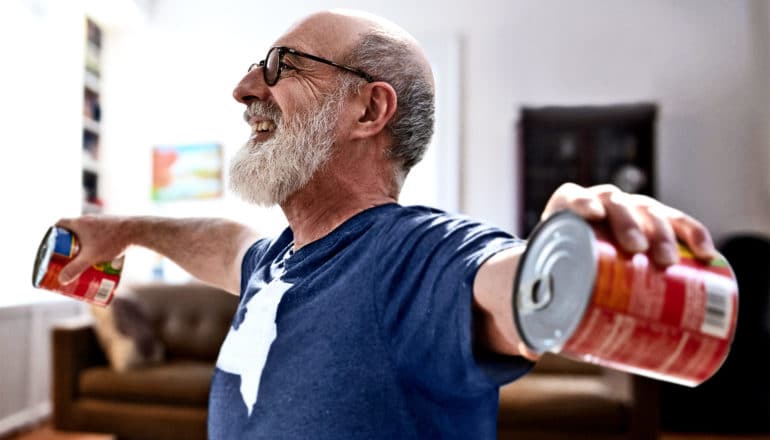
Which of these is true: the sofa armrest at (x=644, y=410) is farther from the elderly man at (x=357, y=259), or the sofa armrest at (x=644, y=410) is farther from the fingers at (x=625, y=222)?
the fingers at (x=625, y=222)

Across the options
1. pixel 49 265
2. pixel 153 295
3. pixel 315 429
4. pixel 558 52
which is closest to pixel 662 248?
pixel 315 429

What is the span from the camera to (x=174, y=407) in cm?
301

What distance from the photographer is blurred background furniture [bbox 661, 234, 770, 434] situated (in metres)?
3.74

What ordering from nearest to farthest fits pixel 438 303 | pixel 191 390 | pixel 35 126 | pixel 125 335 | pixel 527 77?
pixel 438 303 → pixel 191 390 → pixel 125 335 → pixel 35 126 → pixel 527 77

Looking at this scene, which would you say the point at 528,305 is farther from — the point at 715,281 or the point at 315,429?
the point at 315,429

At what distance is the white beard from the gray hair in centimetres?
7

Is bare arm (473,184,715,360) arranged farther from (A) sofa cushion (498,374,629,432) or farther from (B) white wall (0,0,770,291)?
(B) white wall (0,0,770,291)

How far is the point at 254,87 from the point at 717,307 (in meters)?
0.69

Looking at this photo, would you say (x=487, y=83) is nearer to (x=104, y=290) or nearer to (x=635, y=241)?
(x=104, y=290)

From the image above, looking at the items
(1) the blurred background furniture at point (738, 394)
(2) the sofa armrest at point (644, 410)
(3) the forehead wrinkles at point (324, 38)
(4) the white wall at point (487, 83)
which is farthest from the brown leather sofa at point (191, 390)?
(3) the forehead wrinkles at point (324, 38)

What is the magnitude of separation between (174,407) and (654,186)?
339cm

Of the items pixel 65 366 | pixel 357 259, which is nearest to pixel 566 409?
pixel 357 259

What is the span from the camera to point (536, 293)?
0.43 meters

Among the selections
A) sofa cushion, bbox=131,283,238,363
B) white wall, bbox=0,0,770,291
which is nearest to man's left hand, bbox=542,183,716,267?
sofa cushion, bbox=131,283,238,363
